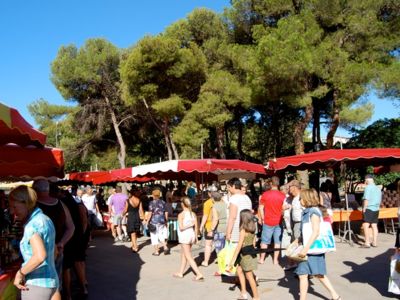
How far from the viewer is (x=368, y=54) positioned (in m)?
16.1

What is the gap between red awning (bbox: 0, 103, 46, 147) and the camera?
348 centimetres

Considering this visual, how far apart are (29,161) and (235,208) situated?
2.83 meters

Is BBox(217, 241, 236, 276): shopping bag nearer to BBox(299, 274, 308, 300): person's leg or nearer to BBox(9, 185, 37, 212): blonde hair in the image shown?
BBox(299, 274, 308, 300): person's leg

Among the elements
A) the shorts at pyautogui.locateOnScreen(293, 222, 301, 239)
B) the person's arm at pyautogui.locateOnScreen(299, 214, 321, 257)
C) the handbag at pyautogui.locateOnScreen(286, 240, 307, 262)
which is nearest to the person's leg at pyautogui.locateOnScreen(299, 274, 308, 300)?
the handbag at pyautogui.locateOnScreen(286, 240, 307, 262)

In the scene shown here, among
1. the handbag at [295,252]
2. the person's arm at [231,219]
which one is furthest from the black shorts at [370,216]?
the handbag at [295,252]

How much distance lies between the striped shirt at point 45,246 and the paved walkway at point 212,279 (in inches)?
110

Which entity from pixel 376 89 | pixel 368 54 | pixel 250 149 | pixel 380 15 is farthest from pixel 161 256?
pixel 250 149

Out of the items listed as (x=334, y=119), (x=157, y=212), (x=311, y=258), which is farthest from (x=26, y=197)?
(x=334, y=119)

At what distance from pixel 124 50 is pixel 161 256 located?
19.2 meters

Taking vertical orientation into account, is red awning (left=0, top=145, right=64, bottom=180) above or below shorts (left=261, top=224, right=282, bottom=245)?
above

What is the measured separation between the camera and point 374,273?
Result: 681 cm

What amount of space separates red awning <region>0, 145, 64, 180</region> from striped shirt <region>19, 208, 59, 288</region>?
251cm

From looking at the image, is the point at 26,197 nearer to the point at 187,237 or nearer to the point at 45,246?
the point at 45,246

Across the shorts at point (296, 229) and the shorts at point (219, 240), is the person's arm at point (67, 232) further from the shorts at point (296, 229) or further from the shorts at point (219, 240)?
the shorts at point (296, 229)
